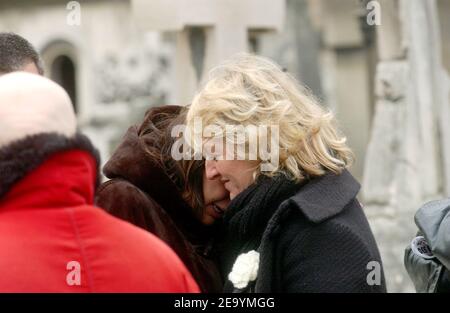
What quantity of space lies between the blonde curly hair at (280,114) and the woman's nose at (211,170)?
0.12 metres

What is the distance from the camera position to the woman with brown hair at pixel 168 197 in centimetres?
340

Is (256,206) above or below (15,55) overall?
below

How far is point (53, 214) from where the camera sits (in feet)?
8.04

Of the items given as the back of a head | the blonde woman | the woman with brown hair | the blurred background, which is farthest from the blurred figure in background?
the blurred background

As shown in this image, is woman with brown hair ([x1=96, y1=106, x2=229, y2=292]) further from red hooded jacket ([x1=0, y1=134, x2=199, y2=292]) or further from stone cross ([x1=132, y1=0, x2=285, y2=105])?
stone cross ([x1=132, y1=0, x2=285, y2=105])

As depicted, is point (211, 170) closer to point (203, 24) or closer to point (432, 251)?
point (432, 251)

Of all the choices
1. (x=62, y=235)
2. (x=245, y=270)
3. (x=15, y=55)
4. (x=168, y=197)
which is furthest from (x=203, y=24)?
(x=62, y=235)

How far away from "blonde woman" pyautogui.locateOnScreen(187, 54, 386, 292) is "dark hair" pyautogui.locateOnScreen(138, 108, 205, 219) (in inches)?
4.4

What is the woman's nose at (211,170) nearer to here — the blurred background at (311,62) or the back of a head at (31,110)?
the back of a head at (31,110)

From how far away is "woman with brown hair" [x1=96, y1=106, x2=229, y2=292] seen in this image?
3.40 m

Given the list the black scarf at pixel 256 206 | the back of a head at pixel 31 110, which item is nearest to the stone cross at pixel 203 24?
the black scarf at pixel 256 206

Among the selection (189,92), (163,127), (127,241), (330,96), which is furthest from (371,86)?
(127,241)

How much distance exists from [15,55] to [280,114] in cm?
110
